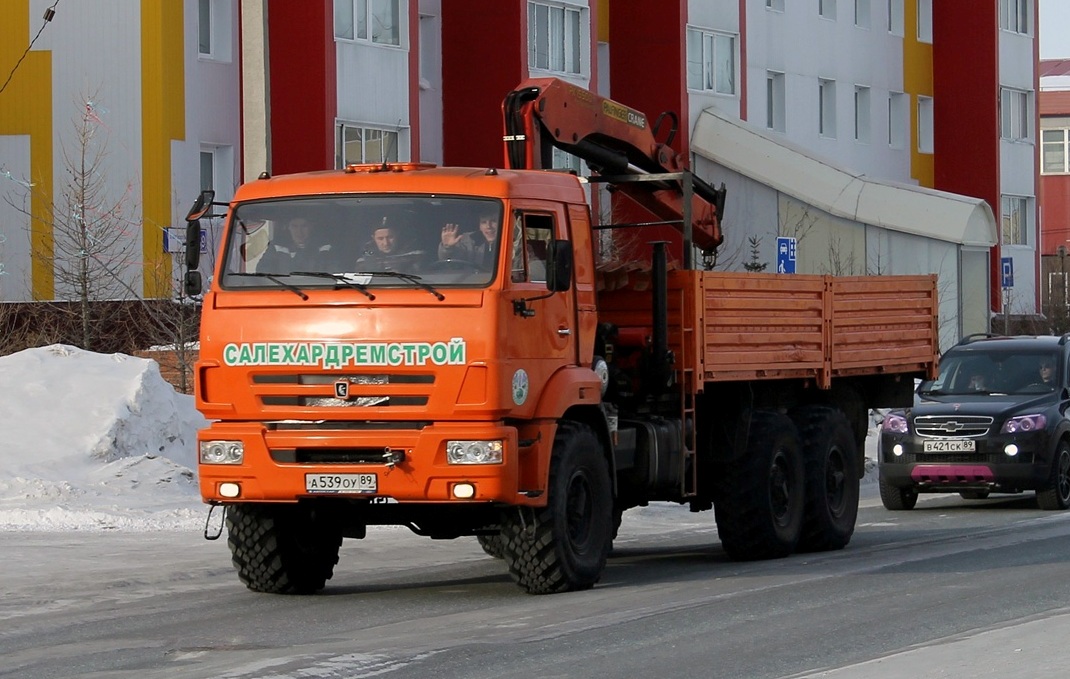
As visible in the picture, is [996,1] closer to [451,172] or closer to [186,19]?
[186,19]

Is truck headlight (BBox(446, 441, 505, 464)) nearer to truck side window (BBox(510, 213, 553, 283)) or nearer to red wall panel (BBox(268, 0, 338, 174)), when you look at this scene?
truck side window (BBox(510, 213, 553, 283))

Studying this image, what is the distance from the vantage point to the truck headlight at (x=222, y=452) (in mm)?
12016

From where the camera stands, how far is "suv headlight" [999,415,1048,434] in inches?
773

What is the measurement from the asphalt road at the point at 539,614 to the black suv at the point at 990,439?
2.68m

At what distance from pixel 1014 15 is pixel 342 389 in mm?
51612

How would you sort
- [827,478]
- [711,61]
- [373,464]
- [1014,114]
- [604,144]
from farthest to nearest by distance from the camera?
1. [1014,114]
2. [711,61]
3. [604,144]
4. [827,478]
5. [373,464]

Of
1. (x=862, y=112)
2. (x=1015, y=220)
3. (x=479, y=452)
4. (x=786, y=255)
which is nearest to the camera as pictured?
(x=479, y=452)

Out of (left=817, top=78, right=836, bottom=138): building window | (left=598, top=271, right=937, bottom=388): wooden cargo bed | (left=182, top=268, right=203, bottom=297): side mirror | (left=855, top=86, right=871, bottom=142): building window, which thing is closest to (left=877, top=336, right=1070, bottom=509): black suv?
(left=598, top=271, right=937, bottom=388): wooden cargo bed

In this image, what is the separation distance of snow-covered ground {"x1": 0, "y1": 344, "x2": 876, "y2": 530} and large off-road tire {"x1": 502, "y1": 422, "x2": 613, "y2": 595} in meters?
5.72

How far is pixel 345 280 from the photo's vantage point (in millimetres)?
11961

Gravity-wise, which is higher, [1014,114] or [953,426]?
[1014,114]

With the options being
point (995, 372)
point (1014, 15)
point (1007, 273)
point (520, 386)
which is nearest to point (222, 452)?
point (520, 386)

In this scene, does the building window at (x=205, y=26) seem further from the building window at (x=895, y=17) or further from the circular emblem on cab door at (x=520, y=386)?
the building window at (x=895, y=17)

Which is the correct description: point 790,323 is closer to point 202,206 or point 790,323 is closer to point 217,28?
point 202,206
